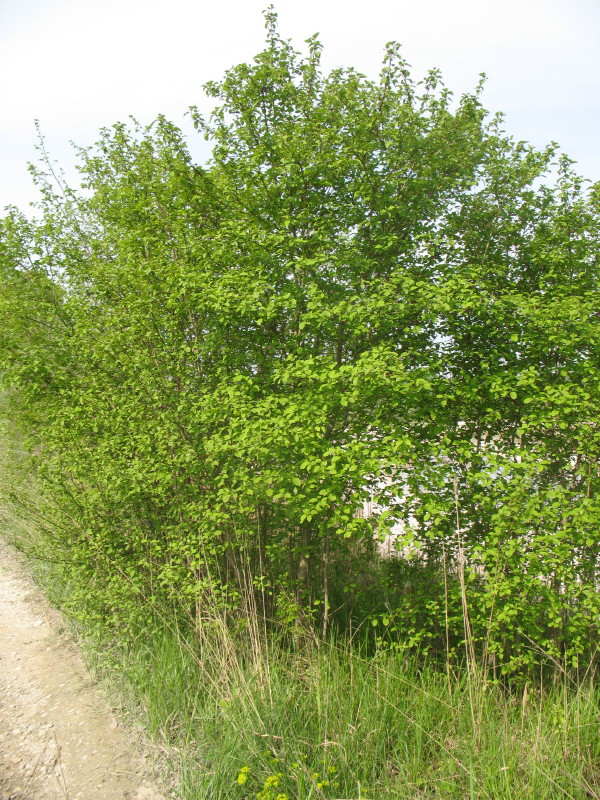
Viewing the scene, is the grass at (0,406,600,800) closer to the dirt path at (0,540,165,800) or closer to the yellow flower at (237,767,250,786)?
the yellow flower at (237,767,250,786)

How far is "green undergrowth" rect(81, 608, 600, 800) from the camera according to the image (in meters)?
3.08

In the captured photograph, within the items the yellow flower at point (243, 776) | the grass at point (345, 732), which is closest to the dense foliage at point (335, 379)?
the grass at point (345, 732)

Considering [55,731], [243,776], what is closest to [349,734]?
[243,776]

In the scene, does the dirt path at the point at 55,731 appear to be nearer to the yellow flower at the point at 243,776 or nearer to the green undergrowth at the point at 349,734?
the green undergrowth at the point at 349,734

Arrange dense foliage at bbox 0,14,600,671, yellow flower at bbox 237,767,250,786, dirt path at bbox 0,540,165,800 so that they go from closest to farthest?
yellow flower at bbox 237,767,250,786 < dirt path at bbox 0,540,165,800 < dense foliage at bbox 0,14,600,671

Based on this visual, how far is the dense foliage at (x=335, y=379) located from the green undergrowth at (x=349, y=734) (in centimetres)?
57

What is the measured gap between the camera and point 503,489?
425cm

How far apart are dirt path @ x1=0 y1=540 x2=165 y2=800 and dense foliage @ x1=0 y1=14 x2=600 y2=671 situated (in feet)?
2.15

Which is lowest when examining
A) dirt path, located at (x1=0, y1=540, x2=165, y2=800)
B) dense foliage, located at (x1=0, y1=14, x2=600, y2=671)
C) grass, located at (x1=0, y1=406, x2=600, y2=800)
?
dirt path, located at (x1=0, y1=540, x2=165, y2=800)

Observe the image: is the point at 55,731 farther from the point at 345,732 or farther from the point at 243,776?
the point at 345,732

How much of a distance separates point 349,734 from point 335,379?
2234mm

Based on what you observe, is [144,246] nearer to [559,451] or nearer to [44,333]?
[44,333]

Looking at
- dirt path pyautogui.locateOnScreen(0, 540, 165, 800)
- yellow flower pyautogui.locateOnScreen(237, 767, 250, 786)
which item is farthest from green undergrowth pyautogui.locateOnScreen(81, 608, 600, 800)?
dirt path pyautogui.locateOnScreen(0, 540, 165, 800)

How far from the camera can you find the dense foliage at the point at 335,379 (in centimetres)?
439
